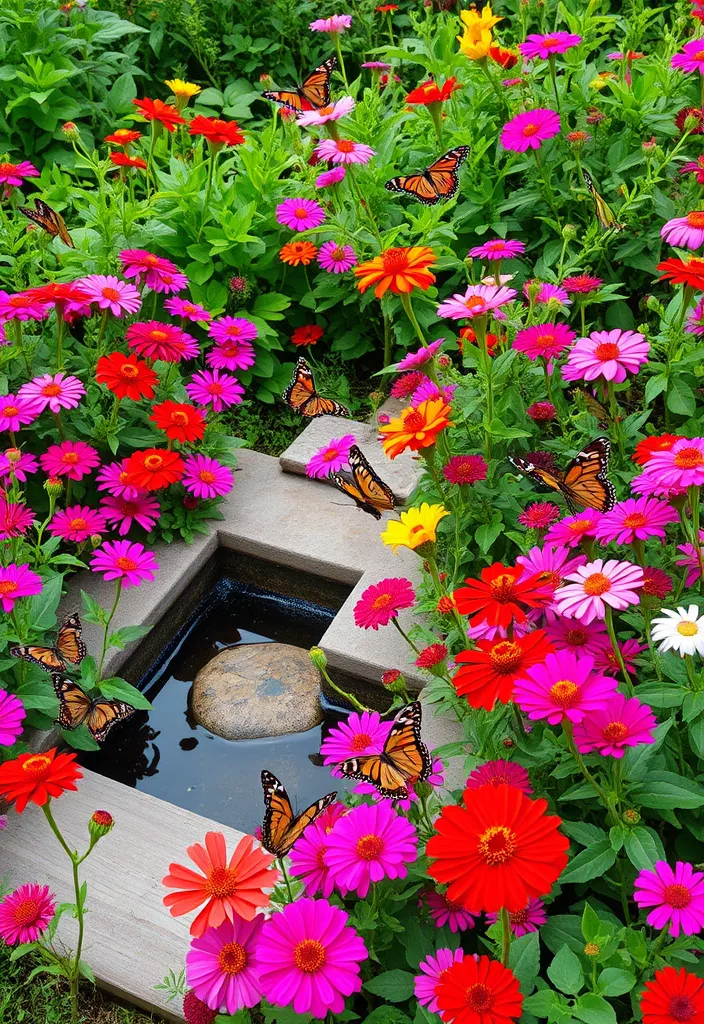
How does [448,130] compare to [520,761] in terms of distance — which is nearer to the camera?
[520,761]

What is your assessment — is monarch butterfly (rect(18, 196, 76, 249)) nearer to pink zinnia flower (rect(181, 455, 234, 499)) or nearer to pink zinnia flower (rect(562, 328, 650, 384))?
pink zinnia flower (rect(181, 455, 234, 499))

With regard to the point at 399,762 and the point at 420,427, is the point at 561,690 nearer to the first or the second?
the point at 399,762

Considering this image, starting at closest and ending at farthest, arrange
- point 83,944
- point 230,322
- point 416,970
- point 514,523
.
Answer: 1. point 416,970
2. point 83,944
3. point 514,523
4. point 230,322

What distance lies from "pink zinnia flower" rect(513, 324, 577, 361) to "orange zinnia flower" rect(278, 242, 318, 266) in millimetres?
1085

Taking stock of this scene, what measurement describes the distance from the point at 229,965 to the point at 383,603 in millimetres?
724

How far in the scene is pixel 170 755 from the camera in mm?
2449

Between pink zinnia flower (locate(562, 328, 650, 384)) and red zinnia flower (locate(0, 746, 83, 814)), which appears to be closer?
red zinnia flower (locate(0, 746, 83, 814))

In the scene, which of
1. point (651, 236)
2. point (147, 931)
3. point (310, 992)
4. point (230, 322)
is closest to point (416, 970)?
point (310, 992)

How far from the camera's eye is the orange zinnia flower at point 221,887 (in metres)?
1.35

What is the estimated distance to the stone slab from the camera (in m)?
1.87

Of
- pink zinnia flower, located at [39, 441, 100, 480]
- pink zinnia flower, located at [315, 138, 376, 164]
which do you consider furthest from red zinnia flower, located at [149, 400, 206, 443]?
pink zinnia flower, located at [315, 138, 376, 164]

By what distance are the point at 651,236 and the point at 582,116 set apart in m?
0.51

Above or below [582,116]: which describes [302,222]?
below

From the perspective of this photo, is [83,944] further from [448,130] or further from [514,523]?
[448,130]
